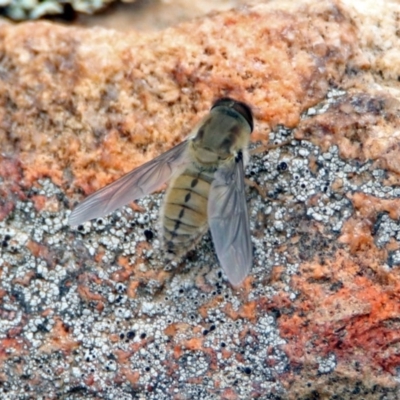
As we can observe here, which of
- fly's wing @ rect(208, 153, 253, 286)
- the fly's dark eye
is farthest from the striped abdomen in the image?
the fly's dark eye

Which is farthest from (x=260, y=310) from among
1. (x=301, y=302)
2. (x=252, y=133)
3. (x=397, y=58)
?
(x=397, y=58)

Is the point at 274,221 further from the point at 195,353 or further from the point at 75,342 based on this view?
the point at 75,342

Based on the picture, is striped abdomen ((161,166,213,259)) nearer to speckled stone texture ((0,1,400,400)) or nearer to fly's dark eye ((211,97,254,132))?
speckled stone texture ((0,1,400,400))

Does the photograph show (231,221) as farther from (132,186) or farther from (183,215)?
(132,186)

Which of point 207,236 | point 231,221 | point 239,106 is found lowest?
point 207,236

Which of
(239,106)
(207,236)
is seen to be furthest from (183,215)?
(239,106)

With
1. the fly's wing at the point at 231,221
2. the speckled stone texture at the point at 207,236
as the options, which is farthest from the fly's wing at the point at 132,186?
the fly's wing at the point at 231,221
